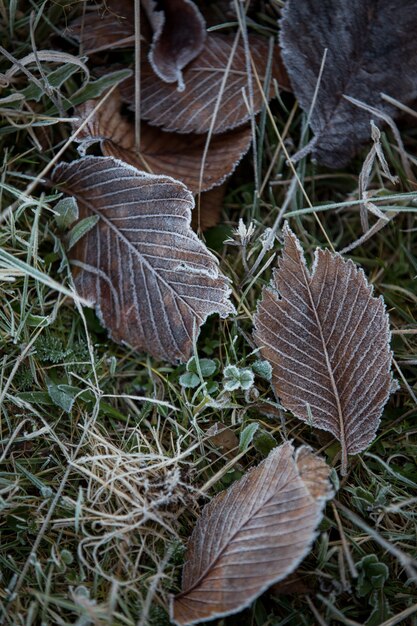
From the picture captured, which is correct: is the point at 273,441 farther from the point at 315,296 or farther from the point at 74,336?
the point at 74,336

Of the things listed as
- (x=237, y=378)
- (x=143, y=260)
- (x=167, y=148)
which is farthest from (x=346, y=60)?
(x=237, y=378)

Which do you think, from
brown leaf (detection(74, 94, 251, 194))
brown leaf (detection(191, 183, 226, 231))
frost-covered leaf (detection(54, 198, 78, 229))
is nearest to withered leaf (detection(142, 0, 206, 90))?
brown leaf (detection(74, 94, 251, 194))

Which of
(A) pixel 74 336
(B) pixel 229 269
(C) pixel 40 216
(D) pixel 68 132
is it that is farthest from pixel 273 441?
(D) pixel 68 132

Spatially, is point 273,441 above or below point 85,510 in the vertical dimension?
above

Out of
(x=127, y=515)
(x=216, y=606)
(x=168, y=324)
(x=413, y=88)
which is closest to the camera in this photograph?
(x=216, y=606)

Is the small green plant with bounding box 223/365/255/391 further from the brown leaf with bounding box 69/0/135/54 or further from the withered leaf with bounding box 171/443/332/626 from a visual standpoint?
the brown leaf with bounding box 69/0/135/54

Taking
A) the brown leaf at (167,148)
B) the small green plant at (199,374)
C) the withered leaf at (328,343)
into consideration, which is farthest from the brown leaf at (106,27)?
the small green plant at (199,374)
